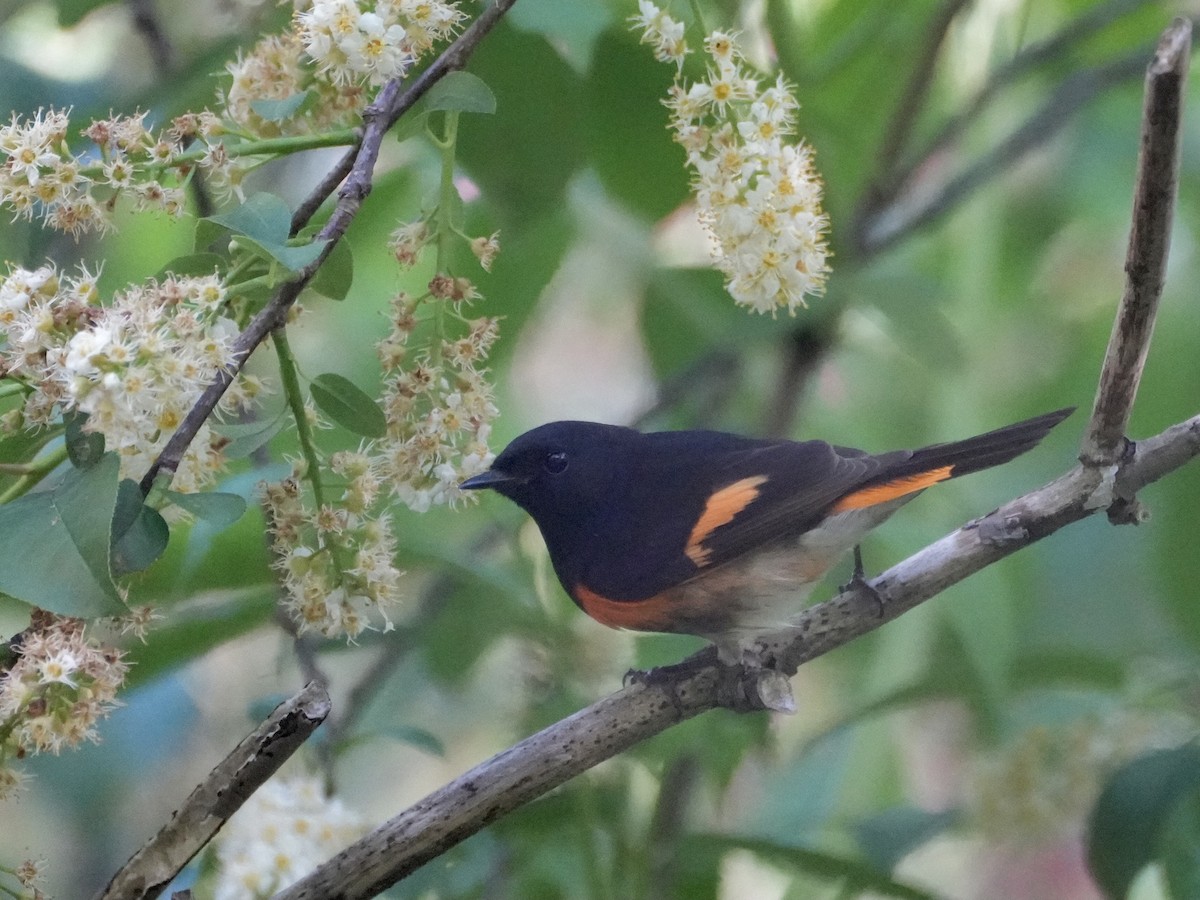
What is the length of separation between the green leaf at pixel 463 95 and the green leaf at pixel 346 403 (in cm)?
25

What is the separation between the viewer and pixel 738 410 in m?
2.59

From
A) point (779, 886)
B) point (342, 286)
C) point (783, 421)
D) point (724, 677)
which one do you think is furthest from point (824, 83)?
point (779, 886)

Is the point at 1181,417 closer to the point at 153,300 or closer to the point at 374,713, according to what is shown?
the point at 374,713

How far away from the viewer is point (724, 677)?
1.52m

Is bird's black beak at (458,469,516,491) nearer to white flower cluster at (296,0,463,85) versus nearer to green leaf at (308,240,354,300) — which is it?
green leaf at (308,240,354,300)

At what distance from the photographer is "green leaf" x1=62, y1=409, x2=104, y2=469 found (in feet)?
3.12

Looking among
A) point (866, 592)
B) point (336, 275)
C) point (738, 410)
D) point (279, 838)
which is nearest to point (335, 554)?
point (336, 275)

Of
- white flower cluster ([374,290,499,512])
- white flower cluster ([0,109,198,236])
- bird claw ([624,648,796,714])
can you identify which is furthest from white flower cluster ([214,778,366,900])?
white flower cluster ([0,109,198,236])

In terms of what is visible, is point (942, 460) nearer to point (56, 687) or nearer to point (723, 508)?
point (723, 508)

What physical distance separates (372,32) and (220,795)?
24.7 inches

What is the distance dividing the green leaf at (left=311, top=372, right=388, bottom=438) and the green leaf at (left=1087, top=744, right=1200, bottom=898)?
105 centimetres

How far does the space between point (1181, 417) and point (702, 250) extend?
3.54ft

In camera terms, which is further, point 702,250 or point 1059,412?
point 702,250

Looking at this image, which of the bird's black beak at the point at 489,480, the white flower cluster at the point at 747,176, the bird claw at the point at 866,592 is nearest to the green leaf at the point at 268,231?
the white flower cluster at the point at 747,176
